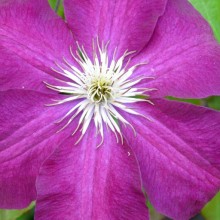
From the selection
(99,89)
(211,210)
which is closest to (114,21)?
(99,89)

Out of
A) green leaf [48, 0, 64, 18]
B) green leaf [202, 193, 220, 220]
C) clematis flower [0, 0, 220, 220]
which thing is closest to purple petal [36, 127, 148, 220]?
clematis flower [0, 0, 220, 220]

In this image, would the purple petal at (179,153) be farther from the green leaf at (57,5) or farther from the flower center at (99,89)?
the green leaf at (57,5)

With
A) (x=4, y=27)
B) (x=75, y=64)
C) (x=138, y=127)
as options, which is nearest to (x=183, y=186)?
(x=138, y=127)

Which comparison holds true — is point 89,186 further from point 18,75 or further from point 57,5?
point 57,5

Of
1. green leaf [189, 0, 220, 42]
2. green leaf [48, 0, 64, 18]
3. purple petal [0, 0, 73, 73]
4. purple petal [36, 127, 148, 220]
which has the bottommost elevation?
purple petal [36, 127, 148, 220]

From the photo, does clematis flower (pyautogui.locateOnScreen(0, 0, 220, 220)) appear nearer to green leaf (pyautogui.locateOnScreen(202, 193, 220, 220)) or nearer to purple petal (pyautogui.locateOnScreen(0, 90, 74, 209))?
purple petal (pyautogui.locateOnScreen(0, 90, 74, 209))

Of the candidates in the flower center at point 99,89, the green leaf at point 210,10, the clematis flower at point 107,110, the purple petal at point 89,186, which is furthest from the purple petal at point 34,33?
the green leaf at point 210,10

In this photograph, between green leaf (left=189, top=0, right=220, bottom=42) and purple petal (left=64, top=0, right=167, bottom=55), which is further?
green leaf (left=189, top=0, right=220, bottom=42)
